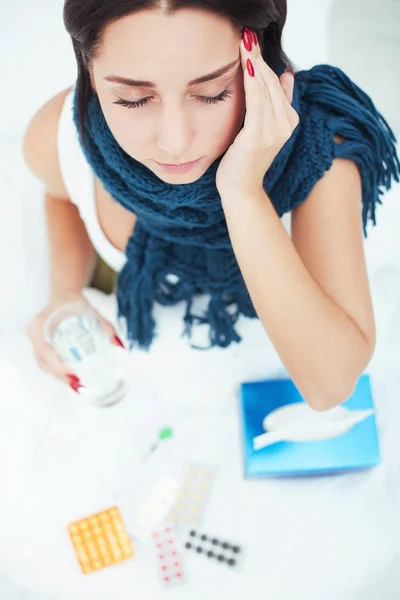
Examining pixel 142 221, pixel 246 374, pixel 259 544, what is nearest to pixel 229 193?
pixel 142 221

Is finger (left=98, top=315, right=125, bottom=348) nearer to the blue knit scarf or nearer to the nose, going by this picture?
the blue knit scarf

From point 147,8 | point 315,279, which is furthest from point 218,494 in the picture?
point 147,8

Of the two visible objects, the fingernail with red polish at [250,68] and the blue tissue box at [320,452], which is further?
the blue tissue box at [320,452]

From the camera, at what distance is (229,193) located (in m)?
0.67

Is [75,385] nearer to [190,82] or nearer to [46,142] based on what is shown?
[46,142]

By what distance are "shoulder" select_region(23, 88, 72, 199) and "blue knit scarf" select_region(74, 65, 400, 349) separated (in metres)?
0.11

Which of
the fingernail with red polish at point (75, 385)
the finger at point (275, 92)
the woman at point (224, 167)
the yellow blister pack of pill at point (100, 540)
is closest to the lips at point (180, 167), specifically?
the woman at point (224, 167)

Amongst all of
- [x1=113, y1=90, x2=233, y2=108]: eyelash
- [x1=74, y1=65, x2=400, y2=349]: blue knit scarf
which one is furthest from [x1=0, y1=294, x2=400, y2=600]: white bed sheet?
[x1=113, y1=90, x2=233, y2=108]: eyelash

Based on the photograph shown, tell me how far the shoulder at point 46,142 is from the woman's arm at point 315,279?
0.33 meters

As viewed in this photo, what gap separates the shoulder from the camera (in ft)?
2.80

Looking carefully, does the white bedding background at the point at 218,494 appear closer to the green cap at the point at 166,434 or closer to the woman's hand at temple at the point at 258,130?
the green cap at the point at 166,434

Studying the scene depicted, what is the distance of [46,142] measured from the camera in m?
0.87

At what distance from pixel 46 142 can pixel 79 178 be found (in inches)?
2.8

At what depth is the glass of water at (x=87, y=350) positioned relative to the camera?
0.99 m
